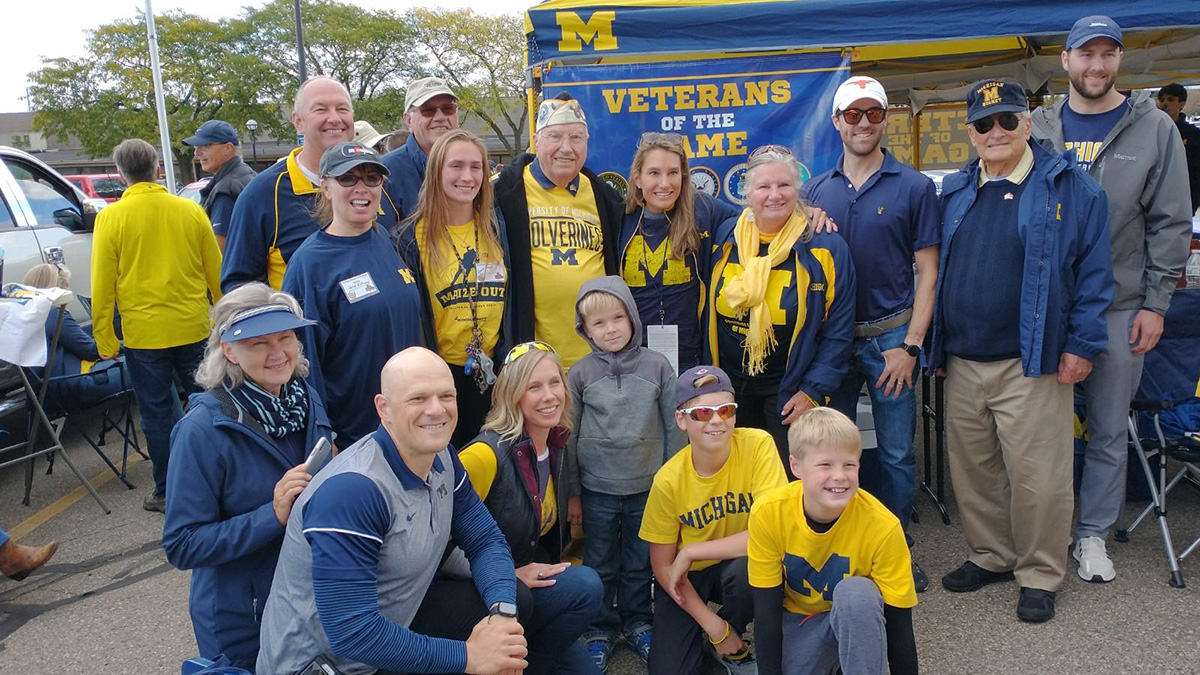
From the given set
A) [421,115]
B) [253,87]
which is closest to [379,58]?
[253,87]

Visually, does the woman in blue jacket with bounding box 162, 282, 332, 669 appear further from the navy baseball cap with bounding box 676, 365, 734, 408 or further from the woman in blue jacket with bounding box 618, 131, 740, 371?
the woman in blue jacket with bounding box 618, 131, 740, 371

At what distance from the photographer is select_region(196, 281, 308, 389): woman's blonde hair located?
7.98 feet

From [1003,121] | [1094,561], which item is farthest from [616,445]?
[1094,561]

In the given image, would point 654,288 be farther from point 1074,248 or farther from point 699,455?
point 1074,248

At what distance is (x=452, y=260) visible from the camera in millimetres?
3346

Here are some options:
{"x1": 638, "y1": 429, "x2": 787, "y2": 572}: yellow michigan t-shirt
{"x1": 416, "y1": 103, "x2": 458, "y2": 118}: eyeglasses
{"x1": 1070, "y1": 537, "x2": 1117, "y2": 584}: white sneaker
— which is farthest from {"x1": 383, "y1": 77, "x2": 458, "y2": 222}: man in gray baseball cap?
{"x1": 1070, "y1": 537, "x2": 1117, "y2": 584}: white sneaker

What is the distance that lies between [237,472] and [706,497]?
60.1 inches

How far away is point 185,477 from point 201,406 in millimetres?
206

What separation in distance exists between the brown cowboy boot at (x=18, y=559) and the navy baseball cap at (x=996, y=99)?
4.37 meters

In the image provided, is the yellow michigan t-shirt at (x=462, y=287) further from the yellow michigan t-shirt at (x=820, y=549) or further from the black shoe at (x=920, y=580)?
the black shoe at (x=920, y=580)

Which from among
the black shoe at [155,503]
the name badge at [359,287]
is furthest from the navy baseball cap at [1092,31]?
the black shoe at [155,503]

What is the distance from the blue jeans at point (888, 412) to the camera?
140 inches

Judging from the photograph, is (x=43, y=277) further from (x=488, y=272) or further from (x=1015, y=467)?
(x=1015, y=467)

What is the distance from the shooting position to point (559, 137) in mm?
3484
